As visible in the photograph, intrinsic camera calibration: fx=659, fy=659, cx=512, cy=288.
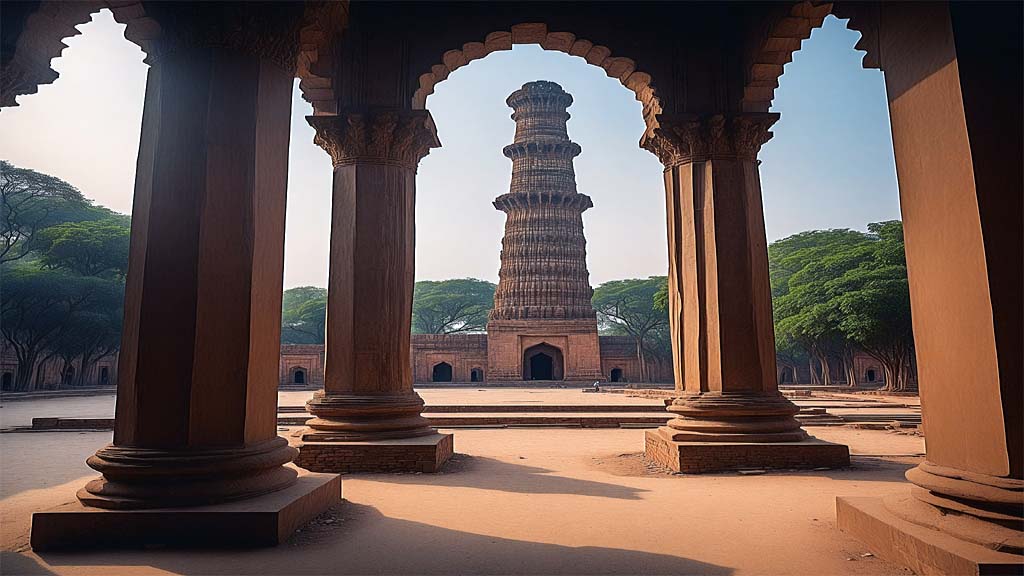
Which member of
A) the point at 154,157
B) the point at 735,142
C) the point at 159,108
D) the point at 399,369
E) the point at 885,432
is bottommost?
the point at 885,432

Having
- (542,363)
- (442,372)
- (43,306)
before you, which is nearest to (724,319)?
(43,306)

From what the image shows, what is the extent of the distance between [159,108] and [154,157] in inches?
14.4

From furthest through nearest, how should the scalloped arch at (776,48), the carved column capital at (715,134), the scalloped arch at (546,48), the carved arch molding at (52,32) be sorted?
the scalloped arch at (546,48), the carved column capital at (715,134), the scalloped arch at (776,48), the carved arch molding at (52,32)

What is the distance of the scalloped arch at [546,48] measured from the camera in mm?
8672

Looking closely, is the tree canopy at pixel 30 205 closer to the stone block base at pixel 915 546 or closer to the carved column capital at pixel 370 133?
the carved column capital at pixel 370 133

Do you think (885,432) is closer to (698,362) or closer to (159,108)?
(698,362)

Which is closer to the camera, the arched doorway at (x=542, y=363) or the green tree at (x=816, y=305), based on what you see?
the green tree at (x=816, y=305)

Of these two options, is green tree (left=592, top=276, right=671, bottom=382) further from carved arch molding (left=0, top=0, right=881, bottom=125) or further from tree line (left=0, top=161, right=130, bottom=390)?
carved arch molding (left=0, top=0, right=881, bottom=125)

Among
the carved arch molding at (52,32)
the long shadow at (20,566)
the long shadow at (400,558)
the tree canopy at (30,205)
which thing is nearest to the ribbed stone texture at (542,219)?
the tree canopy at (30,205)

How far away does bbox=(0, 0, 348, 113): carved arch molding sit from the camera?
5230mm

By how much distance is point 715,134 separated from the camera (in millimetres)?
8109

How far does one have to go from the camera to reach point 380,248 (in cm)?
826

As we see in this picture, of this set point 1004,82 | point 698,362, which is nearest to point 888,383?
point 698,362

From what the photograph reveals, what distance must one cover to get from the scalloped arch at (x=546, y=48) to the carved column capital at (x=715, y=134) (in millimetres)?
398
